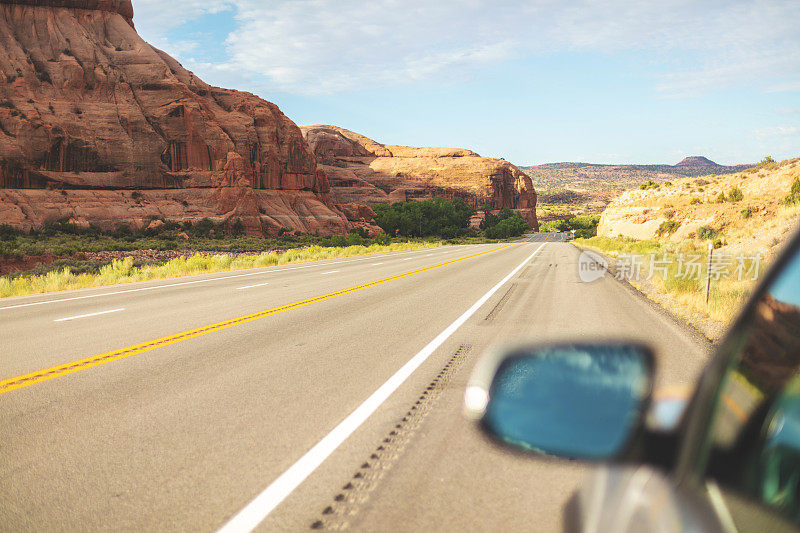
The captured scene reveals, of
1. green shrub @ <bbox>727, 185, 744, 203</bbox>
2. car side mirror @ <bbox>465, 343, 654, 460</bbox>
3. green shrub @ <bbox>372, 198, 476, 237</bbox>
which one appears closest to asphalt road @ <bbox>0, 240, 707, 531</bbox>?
car side mirror @ <bbox>465, 343, 654, 460</bbox>

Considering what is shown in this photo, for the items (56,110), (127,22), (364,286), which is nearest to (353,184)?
(127,22)

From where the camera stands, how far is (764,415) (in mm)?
1117

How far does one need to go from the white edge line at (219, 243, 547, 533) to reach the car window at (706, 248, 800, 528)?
7.85 ft

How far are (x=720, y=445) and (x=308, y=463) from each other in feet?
9.54

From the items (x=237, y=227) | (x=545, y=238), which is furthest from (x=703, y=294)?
(x=545, y=238)

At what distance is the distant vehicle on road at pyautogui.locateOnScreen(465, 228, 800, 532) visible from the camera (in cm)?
107

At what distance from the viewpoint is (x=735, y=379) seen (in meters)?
1.20

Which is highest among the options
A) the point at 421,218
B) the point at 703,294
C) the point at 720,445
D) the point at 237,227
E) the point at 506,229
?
the point at 720,445

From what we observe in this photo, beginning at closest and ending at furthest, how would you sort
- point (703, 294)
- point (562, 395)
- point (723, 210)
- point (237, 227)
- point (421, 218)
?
1. point (562, 395)
2. point (703, 294)
3. point (723, 210)
4. point (237, 227)
5. point (421, 218)

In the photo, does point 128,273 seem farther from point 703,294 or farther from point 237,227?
point 237,227

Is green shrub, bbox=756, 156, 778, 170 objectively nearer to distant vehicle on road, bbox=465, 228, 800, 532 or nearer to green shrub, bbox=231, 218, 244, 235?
distant vehicle on road, bbox=465, 228, 800, 532

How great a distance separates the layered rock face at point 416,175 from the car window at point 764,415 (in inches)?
5735

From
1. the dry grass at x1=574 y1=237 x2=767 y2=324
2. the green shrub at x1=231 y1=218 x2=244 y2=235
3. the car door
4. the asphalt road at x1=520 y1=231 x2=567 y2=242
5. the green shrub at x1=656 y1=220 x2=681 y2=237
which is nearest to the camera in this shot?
the car door

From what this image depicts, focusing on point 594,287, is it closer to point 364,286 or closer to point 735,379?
point 364,286
